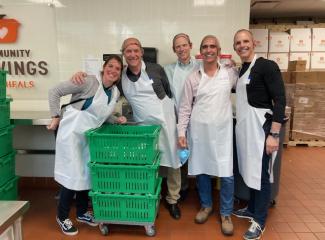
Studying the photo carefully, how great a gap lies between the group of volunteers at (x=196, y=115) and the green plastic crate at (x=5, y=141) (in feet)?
1.76

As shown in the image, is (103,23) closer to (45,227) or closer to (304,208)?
(45,227)

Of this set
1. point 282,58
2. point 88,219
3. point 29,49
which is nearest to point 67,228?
point 88,219

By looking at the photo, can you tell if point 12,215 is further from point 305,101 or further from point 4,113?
point 305,101

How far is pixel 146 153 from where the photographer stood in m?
2.02

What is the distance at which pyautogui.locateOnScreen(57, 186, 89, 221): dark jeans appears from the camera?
A: 2.21 metres

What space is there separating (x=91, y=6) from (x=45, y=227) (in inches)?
88.4

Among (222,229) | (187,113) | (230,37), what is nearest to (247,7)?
(230,37)

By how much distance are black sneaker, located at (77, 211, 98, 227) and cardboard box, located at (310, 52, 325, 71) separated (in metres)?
4.75

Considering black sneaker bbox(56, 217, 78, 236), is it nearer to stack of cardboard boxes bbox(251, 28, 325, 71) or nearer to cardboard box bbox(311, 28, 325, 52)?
stack of cardboard boxes bbox(251, 28, 325, 71)

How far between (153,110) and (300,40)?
4104mm

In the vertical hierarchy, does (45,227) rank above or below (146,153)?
below

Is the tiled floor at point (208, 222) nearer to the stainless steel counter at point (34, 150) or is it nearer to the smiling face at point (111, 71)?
the stainless steel counter at point (34, 150)

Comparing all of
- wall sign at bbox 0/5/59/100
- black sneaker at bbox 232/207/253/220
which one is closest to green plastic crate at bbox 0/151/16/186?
wall sign at bbox 0/5/59/100

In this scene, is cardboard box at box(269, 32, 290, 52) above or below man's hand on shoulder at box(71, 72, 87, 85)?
above
